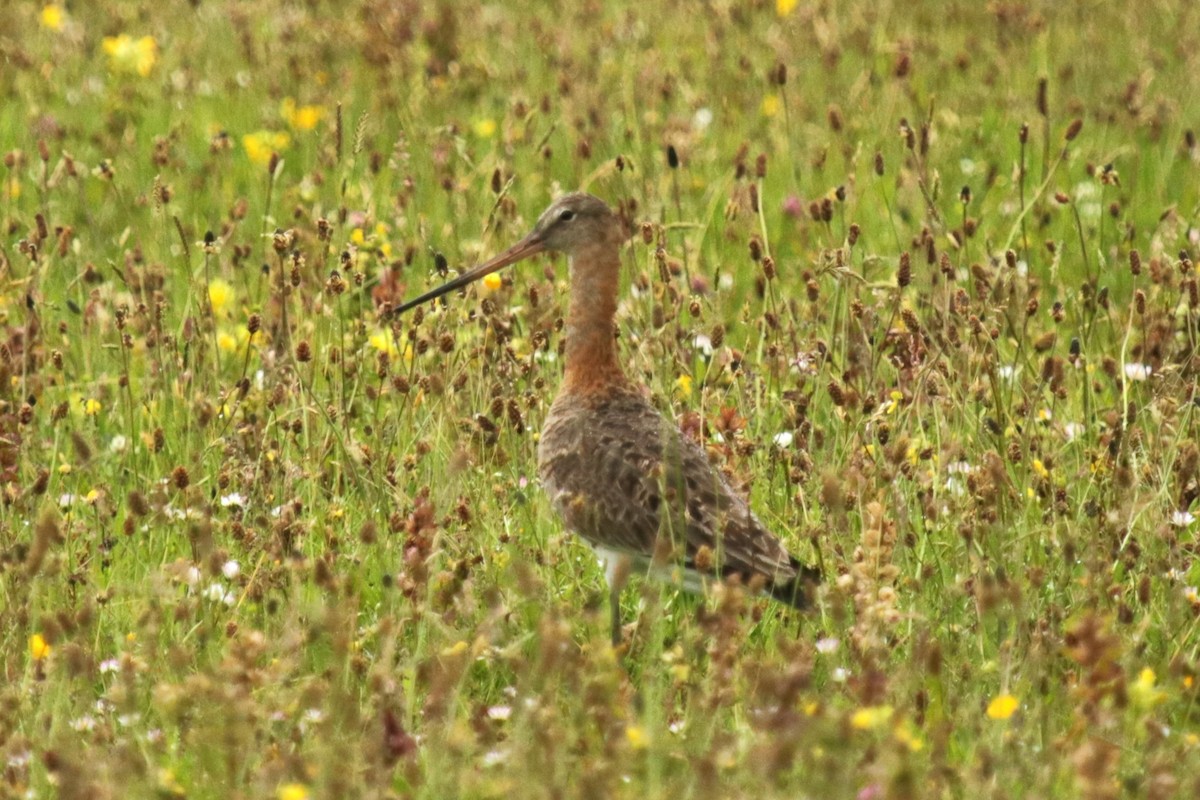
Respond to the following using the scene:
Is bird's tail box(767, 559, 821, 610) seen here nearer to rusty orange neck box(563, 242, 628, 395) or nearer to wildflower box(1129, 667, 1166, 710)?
rusty orange neck box(563, 242, 628, 395)

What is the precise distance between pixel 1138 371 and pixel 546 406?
1.69 metres

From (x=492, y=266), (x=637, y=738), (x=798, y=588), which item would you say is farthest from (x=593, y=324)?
(x=637, y=738)

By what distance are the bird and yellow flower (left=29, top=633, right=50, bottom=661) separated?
3.82 feet

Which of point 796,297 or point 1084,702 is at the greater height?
point 1084,702

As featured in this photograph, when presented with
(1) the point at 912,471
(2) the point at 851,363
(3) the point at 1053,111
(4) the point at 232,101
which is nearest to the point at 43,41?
(4) the point at 232,101

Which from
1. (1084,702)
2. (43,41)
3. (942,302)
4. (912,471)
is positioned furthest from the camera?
(43,41)

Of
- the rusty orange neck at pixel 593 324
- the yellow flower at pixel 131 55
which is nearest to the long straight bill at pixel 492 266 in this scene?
the rusty orange neck at pixel 593 324

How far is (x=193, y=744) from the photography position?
12.3 feet

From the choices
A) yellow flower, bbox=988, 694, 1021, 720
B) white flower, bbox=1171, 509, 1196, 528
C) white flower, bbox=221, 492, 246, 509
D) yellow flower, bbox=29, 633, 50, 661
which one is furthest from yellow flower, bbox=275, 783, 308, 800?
white flower, bbox=1171, 509, 1196, 528

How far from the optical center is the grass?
3578 mm

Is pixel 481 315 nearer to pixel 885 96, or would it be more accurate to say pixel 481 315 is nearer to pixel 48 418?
pixel 48 418

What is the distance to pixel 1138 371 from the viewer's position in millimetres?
5684

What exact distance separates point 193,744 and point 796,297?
12.6 ft

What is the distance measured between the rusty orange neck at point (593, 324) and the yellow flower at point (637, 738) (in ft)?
6.57
